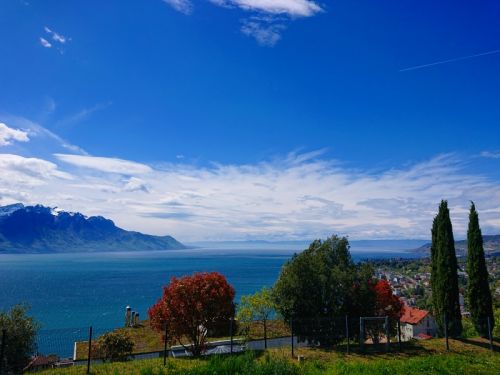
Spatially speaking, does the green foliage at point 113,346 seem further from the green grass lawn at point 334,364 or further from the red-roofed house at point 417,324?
the red-roofed house at point 417,324

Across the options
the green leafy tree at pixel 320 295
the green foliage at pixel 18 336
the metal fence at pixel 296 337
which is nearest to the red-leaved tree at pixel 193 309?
the metal fence at pixel 296 337

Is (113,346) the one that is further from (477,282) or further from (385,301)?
(477,282)

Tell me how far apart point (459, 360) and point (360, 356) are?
3.93 metres

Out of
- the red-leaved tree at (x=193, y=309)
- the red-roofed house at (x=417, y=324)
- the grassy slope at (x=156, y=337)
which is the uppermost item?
the red-leaved tree at (x=193, y=309)

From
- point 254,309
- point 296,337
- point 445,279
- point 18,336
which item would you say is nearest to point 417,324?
point 254,309

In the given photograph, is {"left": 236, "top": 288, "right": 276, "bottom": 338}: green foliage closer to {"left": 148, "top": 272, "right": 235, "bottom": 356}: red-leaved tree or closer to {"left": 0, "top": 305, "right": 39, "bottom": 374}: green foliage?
{"left": 148, "top": 272, "right": 235, "bottom": 356}: red-leaved tree

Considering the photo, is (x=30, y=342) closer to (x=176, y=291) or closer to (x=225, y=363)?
(x=176, y=291)

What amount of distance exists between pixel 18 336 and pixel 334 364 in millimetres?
20501

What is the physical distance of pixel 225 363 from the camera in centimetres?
1235

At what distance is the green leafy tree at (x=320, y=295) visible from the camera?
64.9 feet

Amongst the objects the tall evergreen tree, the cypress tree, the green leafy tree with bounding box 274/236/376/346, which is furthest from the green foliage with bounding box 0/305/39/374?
the cypress tree

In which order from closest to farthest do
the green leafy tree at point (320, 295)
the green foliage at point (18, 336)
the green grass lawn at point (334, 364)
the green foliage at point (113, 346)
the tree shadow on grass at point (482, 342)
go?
1. the green grass lawn at point (334, 364)
2. the tree shadow on grass at point (482, 342)
3. the green leafy tree at point (320, 295)
4. the green foliage at point (113, 346)
5. the green foliage at point (18, 336)

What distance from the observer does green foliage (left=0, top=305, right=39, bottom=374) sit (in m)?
23.8

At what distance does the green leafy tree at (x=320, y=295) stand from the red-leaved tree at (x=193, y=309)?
3.58m
